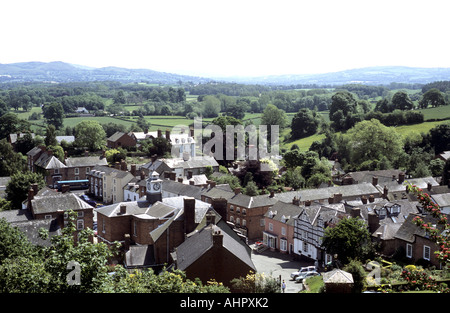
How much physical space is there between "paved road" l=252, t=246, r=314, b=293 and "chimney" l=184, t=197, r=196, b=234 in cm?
651

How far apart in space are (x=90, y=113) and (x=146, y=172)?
105m

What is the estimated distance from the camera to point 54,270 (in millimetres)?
16188

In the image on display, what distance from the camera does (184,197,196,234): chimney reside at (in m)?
34.7

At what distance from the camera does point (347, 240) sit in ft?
115

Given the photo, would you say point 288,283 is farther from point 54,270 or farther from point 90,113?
point 90,113

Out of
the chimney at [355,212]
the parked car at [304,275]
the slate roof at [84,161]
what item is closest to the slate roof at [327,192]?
the chimney at [355,212]

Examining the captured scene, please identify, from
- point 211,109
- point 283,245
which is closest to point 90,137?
point 283,245

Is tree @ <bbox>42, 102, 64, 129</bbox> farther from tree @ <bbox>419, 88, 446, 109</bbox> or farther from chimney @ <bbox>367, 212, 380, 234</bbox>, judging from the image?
chimney @ <bbox>367, 212, 380, 234</bbox>

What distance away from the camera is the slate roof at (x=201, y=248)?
28.4 m

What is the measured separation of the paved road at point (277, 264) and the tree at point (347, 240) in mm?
3594

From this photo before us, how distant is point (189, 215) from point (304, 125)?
80023 millimetres

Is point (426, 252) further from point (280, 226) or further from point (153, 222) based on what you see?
point (153, 222)

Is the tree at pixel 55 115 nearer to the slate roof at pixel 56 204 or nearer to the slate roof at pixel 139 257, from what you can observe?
the slate roof at pixel 56 204
